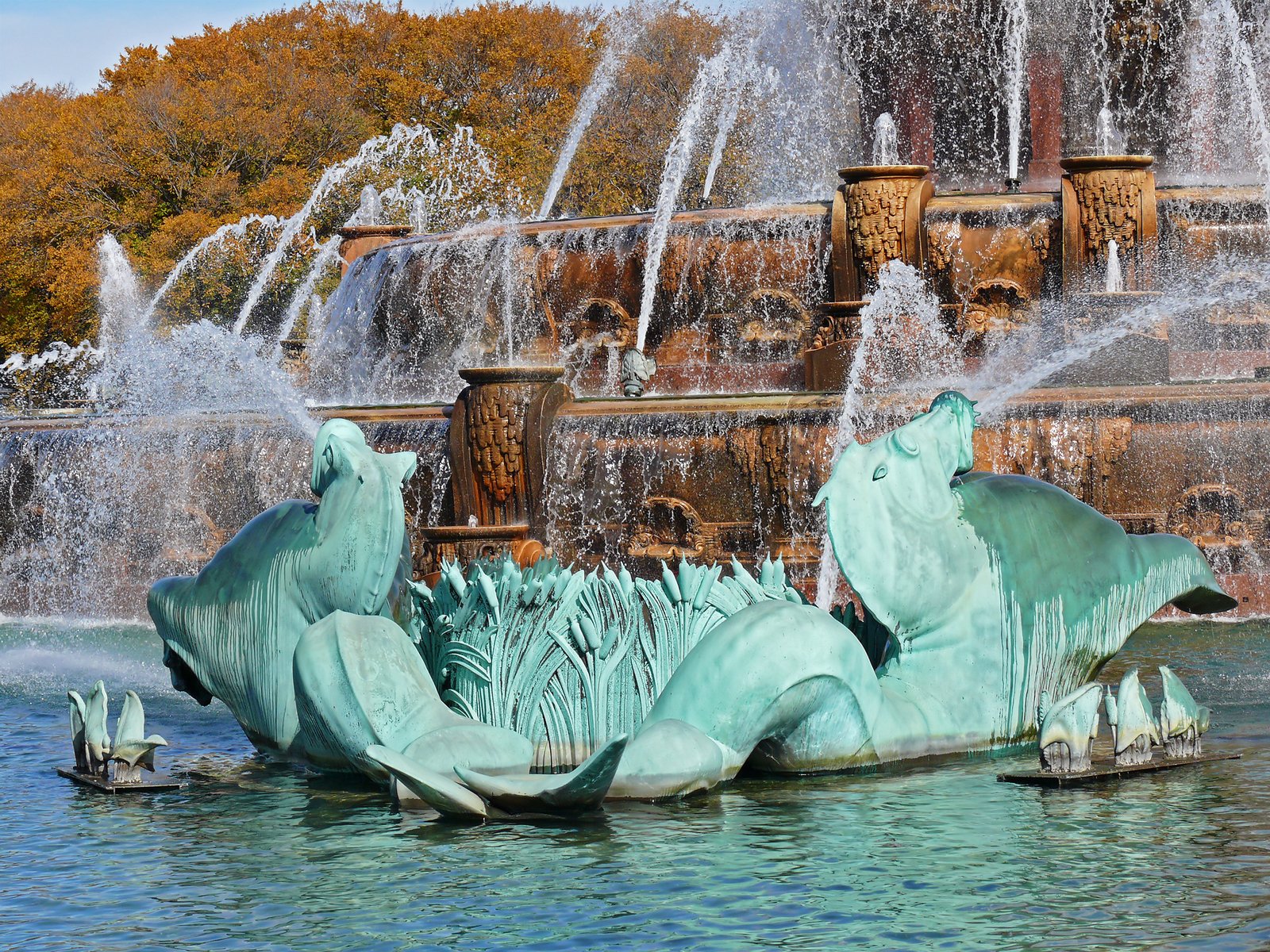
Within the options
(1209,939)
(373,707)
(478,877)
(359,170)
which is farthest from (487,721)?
(359,170)

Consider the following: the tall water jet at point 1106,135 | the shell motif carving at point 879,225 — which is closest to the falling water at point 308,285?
the tall water jet at point 1106,135

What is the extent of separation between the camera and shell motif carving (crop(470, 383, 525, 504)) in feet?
41.7

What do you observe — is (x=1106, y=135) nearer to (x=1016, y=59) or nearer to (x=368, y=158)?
(x=1016, y=59)

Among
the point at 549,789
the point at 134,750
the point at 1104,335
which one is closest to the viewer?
the point at 549,789

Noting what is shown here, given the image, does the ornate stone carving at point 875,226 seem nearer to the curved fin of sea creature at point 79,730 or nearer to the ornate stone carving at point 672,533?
the ornate stone carving at point 672,533

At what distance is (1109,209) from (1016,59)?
277 inches

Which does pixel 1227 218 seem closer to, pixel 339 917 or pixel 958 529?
pixel 958 529

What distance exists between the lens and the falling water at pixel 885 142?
20.9 meters

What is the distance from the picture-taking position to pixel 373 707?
247 inches

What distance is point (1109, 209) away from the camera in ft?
49.8

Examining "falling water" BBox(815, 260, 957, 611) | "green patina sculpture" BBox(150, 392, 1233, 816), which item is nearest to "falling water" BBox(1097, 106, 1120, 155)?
"falling water" BBox(815, 260, 957, 611)

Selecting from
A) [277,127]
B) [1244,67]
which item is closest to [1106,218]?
[1244,67]

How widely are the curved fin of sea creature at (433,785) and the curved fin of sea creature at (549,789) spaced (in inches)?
2.0

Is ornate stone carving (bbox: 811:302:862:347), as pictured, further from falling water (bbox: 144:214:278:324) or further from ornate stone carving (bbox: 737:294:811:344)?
falling water (bbox: 144:214:278:324)
